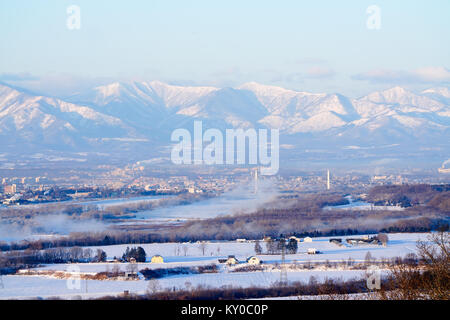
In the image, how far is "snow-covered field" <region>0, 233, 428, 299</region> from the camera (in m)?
9.31

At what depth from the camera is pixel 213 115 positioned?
102 m

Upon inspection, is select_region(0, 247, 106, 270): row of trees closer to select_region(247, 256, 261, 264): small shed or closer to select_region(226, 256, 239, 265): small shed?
select_region(226, 256, 239, 265): small shed

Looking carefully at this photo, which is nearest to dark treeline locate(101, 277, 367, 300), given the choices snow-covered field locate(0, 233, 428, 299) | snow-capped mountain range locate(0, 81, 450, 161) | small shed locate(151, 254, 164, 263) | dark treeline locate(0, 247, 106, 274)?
snow-covered field locate(0, 233, 428, 299)

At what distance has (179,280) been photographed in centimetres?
1077

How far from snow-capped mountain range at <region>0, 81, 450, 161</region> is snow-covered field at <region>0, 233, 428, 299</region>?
5492 centimetres

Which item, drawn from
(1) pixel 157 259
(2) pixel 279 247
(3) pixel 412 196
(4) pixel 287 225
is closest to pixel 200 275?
(1) pixel 157 259

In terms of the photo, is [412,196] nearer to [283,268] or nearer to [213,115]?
[283,268]

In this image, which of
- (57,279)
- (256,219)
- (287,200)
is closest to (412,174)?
(287,200)

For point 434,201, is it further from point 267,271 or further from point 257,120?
point 257,120

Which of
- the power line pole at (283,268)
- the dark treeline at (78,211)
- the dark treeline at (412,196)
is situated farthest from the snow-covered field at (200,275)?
the dark treeline at (412,196)

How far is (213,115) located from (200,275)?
9129 cm

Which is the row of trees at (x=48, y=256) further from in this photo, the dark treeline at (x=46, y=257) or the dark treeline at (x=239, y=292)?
the dark treeline at (x=239, y=292)

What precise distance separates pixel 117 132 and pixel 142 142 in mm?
8651

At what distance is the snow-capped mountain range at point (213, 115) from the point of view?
250ft
